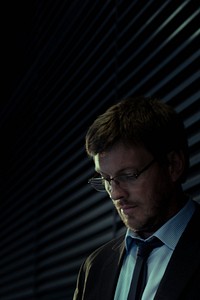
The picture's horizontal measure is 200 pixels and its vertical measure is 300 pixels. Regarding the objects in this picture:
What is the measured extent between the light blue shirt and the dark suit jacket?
1.2 inches

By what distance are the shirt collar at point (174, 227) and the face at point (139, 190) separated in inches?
1.3

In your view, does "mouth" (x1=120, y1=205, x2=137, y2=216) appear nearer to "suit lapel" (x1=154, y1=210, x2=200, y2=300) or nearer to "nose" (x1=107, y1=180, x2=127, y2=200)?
"nose" (x1=107, y1=180, x2=127, y2=200)

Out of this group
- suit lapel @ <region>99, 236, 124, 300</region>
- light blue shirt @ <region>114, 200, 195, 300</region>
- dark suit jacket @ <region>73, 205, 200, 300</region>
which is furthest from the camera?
suit lapel @ <region>99, 236, 124, 300</region>

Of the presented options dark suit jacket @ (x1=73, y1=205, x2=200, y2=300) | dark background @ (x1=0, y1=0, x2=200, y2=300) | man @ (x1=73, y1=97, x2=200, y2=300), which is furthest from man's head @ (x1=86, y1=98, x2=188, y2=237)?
dark background @ (x1=0, y1=0, x2=200, y2=300)

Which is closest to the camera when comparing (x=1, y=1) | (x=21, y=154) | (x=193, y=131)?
(x=193, y=131)

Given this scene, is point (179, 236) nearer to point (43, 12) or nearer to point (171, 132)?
point (171, 132)

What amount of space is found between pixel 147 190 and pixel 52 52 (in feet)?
10.3

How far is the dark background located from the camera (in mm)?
3301

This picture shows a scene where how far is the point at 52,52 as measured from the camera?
17.3 ft

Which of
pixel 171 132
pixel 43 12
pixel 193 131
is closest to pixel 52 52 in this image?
pixel 43 12

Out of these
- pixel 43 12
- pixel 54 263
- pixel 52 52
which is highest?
pixel 43 12

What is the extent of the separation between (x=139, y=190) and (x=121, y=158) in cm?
13

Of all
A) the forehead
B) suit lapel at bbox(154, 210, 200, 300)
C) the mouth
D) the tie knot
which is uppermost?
the forehead

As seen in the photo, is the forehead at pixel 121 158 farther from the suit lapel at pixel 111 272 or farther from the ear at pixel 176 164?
the suit lapel at pixel 111 272
